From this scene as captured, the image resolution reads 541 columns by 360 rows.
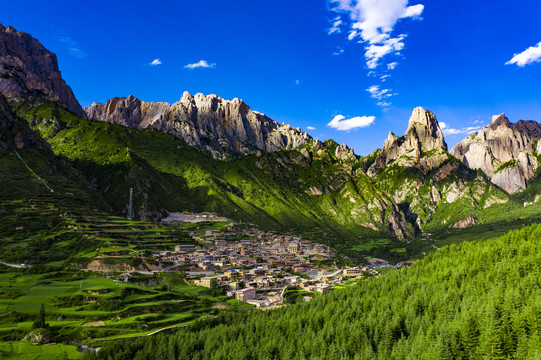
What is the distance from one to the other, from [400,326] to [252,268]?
77999 mm

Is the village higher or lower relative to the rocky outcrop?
lower

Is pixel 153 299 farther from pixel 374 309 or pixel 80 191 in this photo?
pixel 80 191

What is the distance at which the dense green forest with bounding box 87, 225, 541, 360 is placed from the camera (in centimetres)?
5159

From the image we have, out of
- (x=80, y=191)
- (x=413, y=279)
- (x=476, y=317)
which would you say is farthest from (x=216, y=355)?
(x=80, y=191)

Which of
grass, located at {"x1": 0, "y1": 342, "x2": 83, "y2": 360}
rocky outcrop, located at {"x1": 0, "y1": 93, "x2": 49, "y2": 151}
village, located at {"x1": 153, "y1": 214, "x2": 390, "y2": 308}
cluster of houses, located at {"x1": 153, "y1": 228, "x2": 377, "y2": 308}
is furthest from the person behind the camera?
rocky outcrop, located at {"x1": 0, "y1": 93, "x2": 49, "y2": 151}

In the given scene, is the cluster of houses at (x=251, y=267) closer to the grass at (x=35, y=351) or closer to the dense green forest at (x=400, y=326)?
the dense green forest at (x=400, y=326)

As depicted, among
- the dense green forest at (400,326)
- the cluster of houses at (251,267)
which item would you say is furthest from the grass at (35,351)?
the cluster of houses at (251,267)

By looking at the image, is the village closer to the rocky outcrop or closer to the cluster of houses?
the cluster of houses

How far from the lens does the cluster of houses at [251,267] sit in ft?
350

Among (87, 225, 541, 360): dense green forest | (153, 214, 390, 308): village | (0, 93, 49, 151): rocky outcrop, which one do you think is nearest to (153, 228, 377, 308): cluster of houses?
(153, 214, 390, 308): village

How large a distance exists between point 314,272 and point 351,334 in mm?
87139

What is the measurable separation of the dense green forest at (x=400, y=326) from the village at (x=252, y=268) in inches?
1050

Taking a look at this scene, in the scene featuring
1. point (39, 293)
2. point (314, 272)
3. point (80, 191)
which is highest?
point (80, 191)

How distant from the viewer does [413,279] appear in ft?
295
